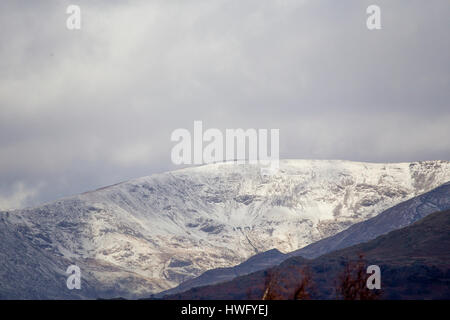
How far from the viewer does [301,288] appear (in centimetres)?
10200

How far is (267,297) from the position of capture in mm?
102875
